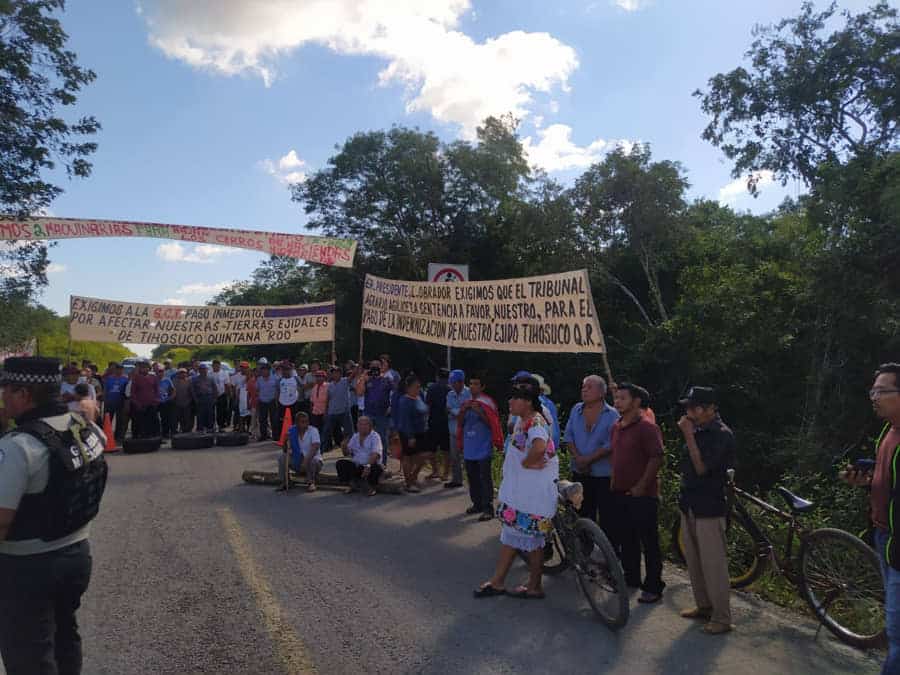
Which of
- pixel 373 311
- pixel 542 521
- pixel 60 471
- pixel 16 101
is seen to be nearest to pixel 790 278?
pixel 373 311

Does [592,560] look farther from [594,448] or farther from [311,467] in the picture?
[311,467]

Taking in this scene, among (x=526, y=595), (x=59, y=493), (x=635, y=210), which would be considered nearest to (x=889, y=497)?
(x=526, y=595)

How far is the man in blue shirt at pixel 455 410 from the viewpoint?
9414 millimetres

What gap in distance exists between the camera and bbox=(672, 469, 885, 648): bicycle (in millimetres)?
4430

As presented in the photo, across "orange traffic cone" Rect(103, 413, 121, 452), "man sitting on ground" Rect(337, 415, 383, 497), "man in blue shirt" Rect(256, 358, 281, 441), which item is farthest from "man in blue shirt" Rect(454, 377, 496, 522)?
"orange traffic cone" Rect(103, 413, 121, 452)

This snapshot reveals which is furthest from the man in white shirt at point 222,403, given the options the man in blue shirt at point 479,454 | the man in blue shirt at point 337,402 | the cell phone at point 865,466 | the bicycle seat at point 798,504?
the cell phone at point 865,466

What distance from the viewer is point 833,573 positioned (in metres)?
4.68

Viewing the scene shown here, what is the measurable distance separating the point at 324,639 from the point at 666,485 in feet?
18.3

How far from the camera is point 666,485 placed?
8664 millimetres

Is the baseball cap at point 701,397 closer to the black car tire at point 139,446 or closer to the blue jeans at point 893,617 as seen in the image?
the blue jeans at point 893,617

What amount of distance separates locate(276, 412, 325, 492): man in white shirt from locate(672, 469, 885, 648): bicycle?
6171 millimetres

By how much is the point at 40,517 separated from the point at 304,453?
717 cm

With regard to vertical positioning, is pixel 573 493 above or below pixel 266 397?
below

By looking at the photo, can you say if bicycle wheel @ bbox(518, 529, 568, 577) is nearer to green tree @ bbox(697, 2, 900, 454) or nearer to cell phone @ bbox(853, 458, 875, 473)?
cell phone @ bbox(853, 458, 875, 473)
